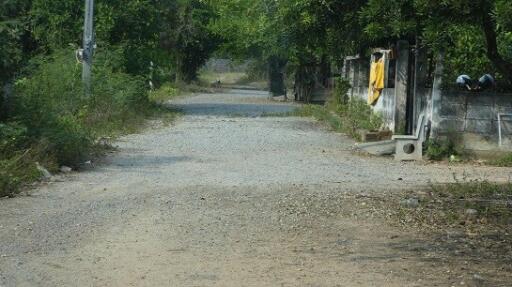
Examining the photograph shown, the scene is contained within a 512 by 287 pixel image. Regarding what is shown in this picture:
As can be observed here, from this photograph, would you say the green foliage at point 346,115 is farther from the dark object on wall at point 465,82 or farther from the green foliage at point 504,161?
the green foliage at point 504,161

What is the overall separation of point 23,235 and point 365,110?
13.8 metres

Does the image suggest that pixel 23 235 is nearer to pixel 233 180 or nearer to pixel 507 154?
pixel 233 180

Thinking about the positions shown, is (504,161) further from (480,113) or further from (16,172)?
(16,172)

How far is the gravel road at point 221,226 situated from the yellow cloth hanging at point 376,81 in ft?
14.3

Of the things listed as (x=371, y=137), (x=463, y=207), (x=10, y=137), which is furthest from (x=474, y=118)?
(x=10, y=137)

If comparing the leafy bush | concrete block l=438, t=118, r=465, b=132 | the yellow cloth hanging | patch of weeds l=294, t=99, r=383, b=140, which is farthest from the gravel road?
the yellow cloth hanging

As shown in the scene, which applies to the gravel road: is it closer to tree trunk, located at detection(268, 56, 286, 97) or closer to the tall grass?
the tall grass

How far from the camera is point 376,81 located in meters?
20.7

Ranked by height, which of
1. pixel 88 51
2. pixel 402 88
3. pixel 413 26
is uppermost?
pixel 413 26

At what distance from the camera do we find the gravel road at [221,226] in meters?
7.13

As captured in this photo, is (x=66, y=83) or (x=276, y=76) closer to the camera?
(x=66, y=83)

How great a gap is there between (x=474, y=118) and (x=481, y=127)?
21 centimetres

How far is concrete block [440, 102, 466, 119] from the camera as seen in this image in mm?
15992

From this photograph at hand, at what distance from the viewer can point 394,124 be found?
60.5 feet
